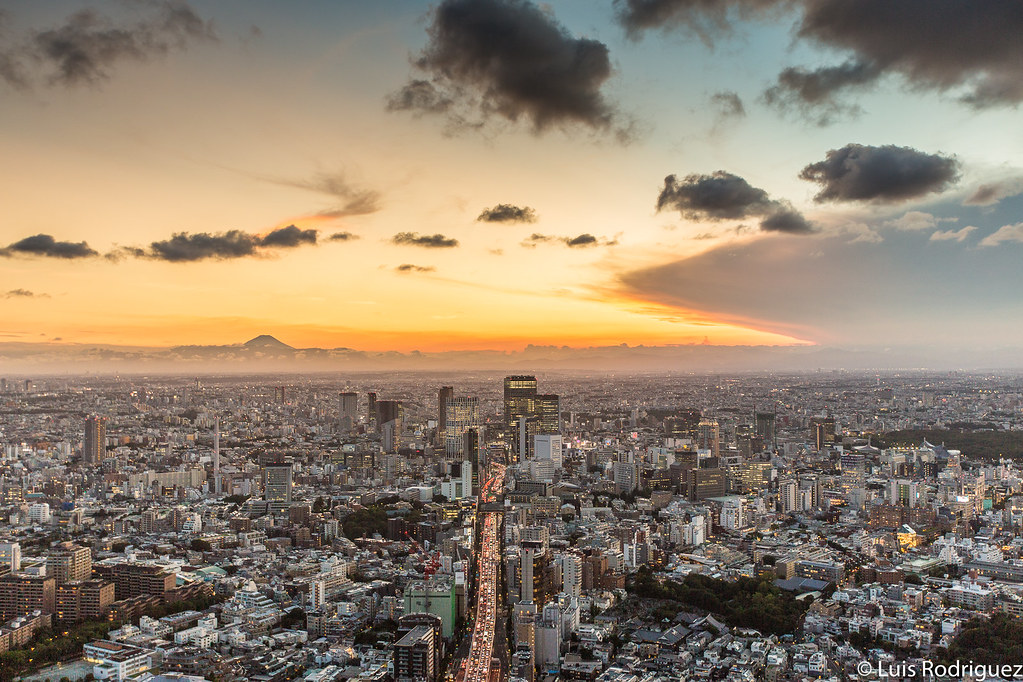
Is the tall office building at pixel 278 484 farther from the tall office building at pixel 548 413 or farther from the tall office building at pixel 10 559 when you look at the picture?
the tall office building at pixel 548 413

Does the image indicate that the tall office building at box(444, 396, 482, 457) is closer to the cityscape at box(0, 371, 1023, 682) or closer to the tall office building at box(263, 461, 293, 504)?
the cityscape at box(0, 371, 1023, 682)

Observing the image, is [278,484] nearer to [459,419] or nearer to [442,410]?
[459,419]

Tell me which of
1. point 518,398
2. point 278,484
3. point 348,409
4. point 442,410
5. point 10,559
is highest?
point 518,398

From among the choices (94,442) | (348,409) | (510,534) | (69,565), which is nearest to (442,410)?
(348,409)

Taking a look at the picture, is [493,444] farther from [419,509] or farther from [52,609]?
[52,609]

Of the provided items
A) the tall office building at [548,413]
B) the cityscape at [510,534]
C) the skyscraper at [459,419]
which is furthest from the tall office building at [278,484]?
the tall office building at [548,413]
